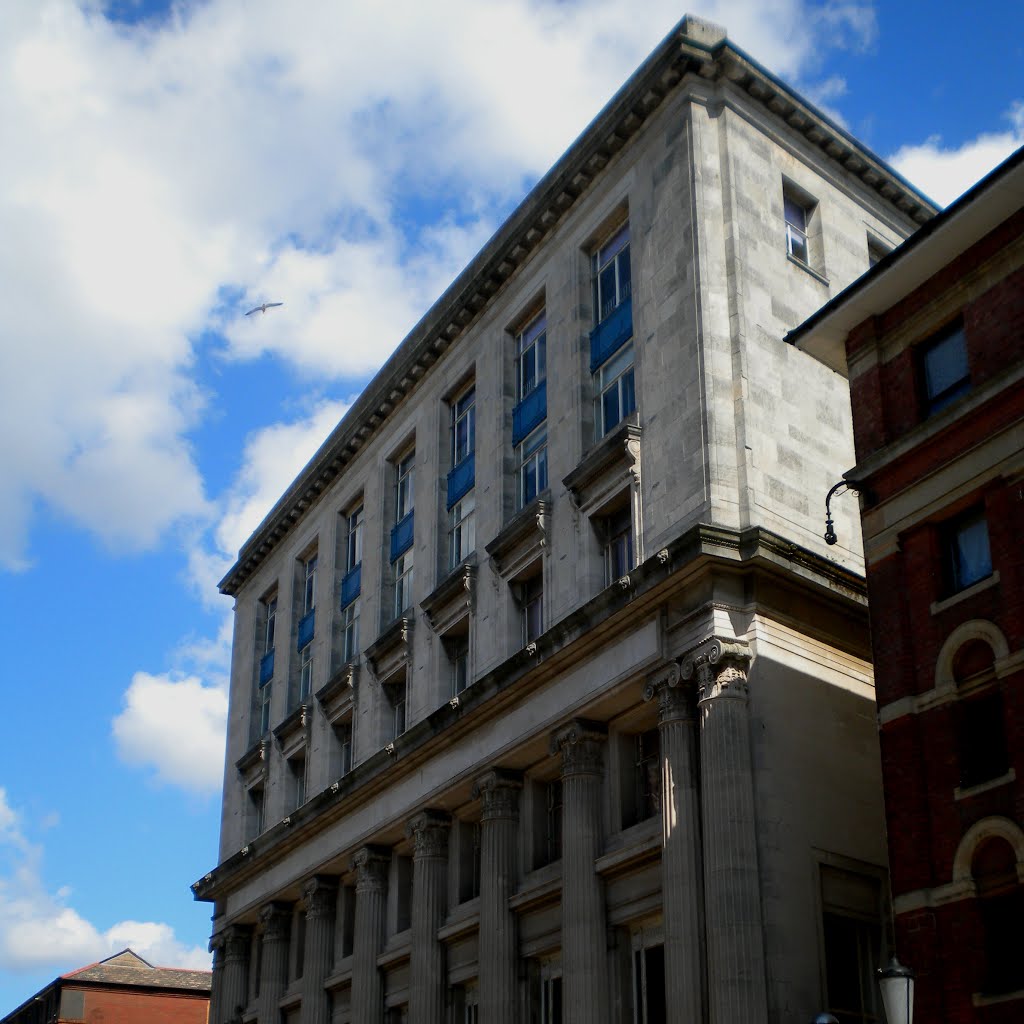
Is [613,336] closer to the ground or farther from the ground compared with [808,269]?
closer to the ground

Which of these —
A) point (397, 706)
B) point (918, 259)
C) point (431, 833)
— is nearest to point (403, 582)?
point (397, 706)

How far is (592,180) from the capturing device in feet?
142

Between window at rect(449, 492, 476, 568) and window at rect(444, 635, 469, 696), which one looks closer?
window at rect(444, 635, 469, 696)

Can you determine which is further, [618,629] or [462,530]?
[462,530]

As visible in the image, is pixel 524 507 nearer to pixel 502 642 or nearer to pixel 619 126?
pixel 502 642

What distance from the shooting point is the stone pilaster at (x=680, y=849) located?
31.4 metres

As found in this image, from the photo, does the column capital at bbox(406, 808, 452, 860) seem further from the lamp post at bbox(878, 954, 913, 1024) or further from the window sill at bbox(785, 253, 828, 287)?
the lamp post at bbox(878, 954, 913, 1024)

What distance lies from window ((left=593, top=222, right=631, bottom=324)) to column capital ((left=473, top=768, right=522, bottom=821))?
12614 mm

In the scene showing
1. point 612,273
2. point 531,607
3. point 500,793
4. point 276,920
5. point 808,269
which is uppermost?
point 612,273

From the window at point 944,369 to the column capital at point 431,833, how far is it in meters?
20.6

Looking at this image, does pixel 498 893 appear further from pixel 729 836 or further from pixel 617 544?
pixel 729 836

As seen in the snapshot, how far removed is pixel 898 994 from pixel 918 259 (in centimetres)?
1491

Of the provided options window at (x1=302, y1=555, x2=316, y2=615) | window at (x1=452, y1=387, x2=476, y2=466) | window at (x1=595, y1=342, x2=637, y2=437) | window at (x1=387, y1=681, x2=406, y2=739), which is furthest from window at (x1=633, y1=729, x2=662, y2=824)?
window at (x1=302, y1=555, x2=316, y2=615)

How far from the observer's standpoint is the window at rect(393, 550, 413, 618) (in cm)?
4969
